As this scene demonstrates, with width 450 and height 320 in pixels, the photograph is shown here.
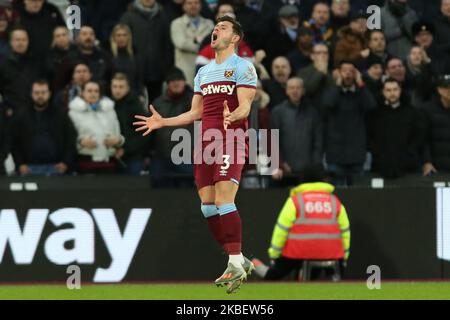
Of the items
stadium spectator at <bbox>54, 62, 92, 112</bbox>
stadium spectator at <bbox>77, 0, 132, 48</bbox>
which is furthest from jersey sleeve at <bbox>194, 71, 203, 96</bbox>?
stadium spectator at <bbox>77, 0, 132, 48</bbox>

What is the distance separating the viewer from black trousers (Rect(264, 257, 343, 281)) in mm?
15992

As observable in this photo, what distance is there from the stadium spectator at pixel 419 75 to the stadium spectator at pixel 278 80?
1921 millimetres

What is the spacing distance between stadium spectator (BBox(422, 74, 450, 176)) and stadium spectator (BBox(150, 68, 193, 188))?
3374 millimetres

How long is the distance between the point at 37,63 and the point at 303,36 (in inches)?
160

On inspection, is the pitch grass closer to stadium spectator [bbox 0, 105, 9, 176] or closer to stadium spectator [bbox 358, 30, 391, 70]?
stadium spectator [bbox 0, 105, 9, 176]

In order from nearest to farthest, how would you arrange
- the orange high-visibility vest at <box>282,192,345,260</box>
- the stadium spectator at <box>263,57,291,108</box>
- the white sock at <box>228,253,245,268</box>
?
the white sock at <box>228,253,245,268</box>
the orange high-visibility vest at <box>282,192,345,260</box>
the stadium spectator at <box>263,57,291,108</box>

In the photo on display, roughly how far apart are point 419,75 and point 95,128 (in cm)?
499

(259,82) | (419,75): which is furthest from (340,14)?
(259,82)

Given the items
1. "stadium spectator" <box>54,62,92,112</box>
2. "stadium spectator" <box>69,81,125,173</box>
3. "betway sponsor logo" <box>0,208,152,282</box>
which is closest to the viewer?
"betway sponsor logo" <box>0,208,152,282</box>

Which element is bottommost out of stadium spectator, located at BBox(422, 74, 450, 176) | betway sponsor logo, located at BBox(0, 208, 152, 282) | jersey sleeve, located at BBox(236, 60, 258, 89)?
betway sponsor logo, located at BBox(0, 208, 152, 282)

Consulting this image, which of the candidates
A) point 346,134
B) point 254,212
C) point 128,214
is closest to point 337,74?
point 346,134

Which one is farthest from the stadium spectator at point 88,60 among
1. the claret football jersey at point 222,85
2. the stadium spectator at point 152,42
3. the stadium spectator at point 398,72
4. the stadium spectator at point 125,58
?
the claret football jersey at point 222,85

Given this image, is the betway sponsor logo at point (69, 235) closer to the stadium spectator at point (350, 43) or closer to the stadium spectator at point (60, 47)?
the stadium spectator at point (60, 47)

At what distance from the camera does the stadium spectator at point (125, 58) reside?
18359 mm
